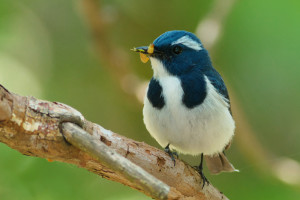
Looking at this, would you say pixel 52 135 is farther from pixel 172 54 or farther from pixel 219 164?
pixel 219 164

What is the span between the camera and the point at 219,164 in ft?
14.7

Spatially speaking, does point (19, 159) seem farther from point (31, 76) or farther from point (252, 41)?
point (252, 41)

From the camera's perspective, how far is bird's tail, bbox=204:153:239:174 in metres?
4.46

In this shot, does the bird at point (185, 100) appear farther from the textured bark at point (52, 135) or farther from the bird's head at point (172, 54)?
the textured bark at point (52, 135)

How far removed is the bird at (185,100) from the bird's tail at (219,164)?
40 centimetres

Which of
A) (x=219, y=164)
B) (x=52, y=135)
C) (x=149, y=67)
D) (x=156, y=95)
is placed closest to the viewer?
(x=52, y=135)

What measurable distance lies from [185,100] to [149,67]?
134 inches

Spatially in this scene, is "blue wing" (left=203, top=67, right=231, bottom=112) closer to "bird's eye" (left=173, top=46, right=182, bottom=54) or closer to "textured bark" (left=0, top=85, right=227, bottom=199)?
"bird's eye" (left=173, top=46, right=182, bottom=54)

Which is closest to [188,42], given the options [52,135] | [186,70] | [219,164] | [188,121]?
[186,70]

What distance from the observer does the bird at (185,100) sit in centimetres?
363

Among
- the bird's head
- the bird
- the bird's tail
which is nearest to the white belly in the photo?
the bird

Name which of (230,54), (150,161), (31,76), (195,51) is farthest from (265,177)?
(31,76)

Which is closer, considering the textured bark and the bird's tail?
the textured bark

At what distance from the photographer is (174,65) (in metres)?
3.85
